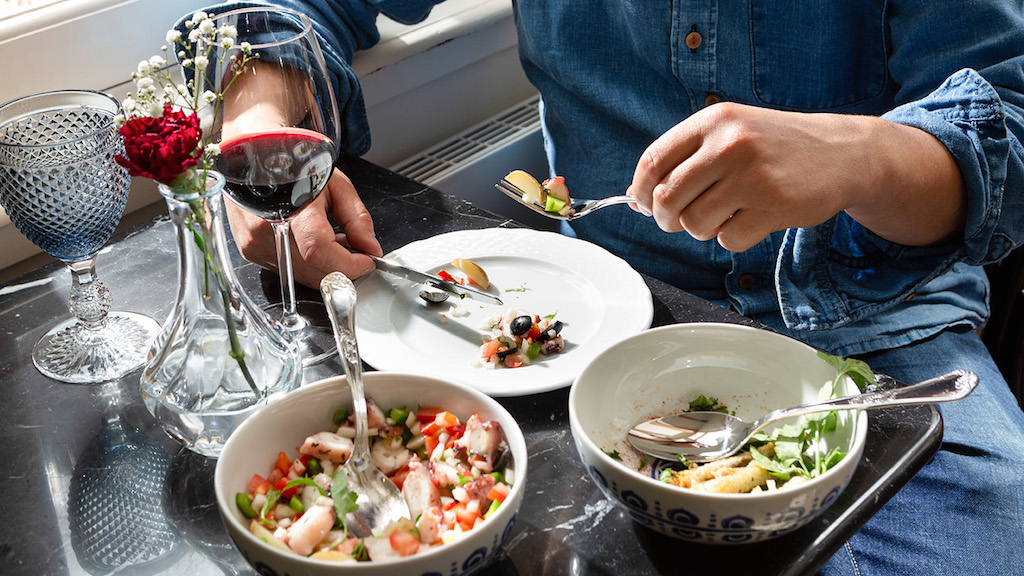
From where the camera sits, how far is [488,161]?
188cm

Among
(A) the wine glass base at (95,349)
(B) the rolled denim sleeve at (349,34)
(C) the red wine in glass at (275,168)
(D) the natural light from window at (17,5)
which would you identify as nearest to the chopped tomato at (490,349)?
(C) the red wine in glass at (275,168)

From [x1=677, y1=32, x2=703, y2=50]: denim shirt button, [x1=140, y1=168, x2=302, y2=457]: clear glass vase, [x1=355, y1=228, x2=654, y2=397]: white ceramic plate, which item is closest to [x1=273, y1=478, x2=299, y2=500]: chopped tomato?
[x1=140, y1=168, x2=302, y2=457]: clear glass vase

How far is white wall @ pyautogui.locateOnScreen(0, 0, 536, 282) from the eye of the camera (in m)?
1.39

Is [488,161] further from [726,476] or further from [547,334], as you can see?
[726,476]

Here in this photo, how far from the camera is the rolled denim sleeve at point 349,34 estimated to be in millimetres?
1276

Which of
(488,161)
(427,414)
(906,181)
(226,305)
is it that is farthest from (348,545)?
(488,161)

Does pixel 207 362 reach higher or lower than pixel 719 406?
higher

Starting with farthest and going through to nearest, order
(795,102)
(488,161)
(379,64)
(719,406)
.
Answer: (488,161)
(379,64)
(795,102)
(719,406)

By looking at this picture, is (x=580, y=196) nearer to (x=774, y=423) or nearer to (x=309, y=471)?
(x=774, y=423)

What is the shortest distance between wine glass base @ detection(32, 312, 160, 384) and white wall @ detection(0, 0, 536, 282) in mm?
537

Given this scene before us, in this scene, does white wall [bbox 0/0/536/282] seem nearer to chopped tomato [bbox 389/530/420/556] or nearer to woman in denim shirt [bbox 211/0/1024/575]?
woman in denim shirt [bbox 211/0/1024/575]

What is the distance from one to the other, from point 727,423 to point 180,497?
472mm

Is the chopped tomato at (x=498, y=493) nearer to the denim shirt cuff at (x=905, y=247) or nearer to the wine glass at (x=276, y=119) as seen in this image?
the wine glass at (x=276, y=119)

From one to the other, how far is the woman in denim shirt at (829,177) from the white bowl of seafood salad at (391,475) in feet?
1.02
